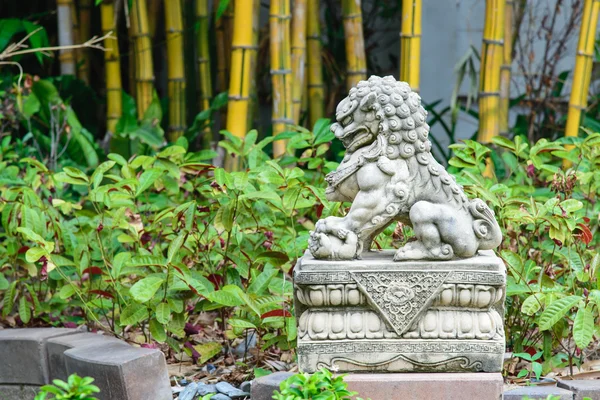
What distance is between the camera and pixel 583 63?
213 inches

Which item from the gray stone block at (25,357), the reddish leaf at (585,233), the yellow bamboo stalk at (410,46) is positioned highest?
the yellow bamboo stalk at (410,46)

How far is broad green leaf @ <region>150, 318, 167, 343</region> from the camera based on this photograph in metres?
3.47

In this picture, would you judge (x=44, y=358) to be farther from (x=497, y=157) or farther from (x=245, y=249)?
(x=497, y=157)

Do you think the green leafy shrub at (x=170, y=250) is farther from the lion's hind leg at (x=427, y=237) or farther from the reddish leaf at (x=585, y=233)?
the reddish leaf at (x=585, y=233)

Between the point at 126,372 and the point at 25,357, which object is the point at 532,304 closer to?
the point at 126,372

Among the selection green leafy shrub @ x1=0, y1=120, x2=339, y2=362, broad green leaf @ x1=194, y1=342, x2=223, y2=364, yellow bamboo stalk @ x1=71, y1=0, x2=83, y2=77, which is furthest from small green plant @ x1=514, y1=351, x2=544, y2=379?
yellow bamboo stalk @ x1=71, y1=0, x2=83, y2=77

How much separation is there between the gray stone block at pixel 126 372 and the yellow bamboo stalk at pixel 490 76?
270 cm

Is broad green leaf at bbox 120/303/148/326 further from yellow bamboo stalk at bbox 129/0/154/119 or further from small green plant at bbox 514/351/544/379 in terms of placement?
yellow bamboo stalk at bbox 129/0/154/119

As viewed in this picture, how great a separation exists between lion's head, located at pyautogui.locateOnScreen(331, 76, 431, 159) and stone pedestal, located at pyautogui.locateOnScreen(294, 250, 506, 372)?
0.38 metres

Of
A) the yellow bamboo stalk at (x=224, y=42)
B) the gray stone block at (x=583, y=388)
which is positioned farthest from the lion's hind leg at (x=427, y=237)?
the yellow bamboo stalk at (x=224, y=42)

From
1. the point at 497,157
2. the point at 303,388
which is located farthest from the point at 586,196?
the point at 303,388

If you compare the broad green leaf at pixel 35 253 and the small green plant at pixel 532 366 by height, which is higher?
the broad green leaf at pixel 35 253

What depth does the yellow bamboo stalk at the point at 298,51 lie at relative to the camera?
5.54 m

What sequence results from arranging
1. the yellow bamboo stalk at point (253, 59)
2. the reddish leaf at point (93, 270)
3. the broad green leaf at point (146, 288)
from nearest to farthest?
the broad green leaf at point (146, 288)
the reddish leaf at point (93, 270)
the yellow bamboo stalk at point (253, 59)
